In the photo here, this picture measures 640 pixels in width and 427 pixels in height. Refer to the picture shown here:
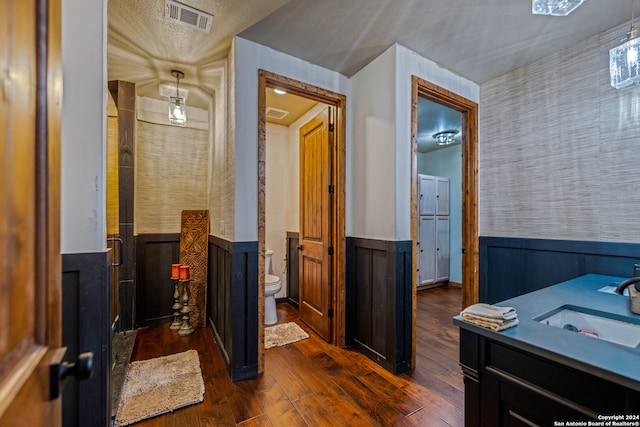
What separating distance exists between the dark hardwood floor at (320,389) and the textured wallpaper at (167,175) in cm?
128

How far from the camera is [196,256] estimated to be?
10.7 ft

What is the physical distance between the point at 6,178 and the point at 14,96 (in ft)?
0.47

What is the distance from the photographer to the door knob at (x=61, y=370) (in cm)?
60

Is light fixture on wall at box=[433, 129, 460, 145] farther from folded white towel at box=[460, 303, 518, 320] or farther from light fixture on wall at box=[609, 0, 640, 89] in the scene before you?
folded white towel at box=[460, 303, 518, 320]

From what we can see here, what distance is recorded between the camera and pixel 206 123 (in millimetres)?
3584

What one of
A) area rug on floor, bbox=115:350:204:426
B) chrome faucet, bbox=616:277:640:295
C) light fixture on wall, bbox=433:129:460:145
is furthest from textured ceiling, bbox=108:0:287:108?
light fixture on wall, bbox=433:129:460:145

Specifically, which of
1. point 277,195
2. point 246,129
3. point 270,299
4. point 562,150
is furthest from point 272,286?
point 562,150

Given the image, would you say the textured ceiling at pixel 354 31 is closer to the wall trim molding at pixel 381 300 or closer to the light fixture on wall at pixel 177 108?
the light fixture on wall at pixel 177 108

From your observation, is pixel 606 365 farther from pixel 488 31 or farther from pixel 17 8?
pixel 488 31

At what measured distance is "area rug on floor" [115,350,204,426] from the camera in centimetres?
177

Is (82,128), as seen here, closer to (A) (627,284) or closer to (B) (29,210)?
(B) (29,210)

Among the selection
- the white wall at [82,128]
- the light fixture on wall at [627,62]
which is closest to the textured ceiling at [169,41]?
the white wall at [82,128]

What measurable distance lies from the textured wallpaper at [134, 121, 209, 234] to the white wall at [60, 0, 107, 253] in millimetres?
2031

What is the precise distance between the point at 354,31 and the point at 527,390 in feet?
7.53
